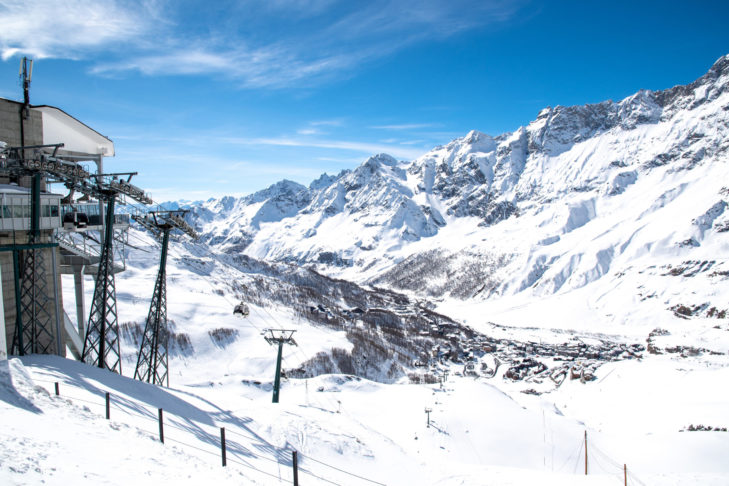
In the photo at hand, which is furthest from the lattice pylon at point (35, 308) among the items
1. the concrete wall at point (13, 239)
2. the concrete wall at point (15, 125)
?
the concrete wall at point (15, 125)

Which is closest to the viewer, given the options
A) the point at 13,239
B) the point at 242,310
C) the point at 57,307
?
the point at 13,239

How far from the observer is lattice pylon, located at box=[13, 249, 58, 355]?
21.6m

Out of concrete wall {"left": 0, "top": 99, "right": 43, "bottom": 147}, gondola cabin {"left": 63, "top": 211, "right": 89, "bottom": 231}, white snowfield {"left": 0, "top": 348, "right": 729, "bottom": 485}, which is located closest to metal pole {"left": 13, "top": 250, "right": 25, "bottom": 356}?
white snowfield {"left": 0, "top": 348, "right": 729, "bottom": 485}

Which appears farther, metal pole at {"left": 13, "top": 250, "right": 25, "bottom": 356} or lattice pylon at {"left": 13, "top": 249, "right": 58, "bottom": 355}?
lattice pylon at {"left": 13, "top": 249, "right": 58, "bottom": 355}

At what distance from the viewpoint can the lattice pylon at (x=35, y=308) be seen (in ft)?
71.0

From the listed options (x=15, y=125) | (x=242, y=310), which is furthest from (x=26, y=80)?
(x=242, y=310)

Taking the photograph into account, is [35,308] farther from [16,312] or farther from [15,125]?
[15,125]

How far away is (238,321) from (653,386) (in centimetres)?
7365

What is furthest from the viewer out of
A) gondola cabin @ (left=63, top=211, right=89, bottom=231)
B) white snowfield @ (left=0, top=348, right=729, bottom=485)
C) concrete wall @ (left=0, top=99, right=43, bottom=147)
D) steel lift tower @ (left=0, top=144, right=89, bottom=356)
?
gondola cabin @ (left=63, top=211, right=89, bottom=231)

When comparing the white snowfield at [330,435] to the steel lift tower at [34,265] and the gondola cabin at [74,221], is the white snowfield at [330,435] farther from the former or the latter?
the gondola cabin at [74,221]

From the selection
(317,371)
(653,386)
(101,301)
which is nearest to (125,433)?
(101,301)

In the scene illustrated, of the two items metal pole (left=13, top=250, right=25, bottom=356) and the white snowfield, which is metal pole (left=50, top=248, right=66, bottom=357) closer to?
metal pole (left=13, top=250, right=25, bottom=356)

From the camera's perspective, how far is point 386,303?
190875 mm

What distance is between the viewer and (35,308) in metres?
22.7
